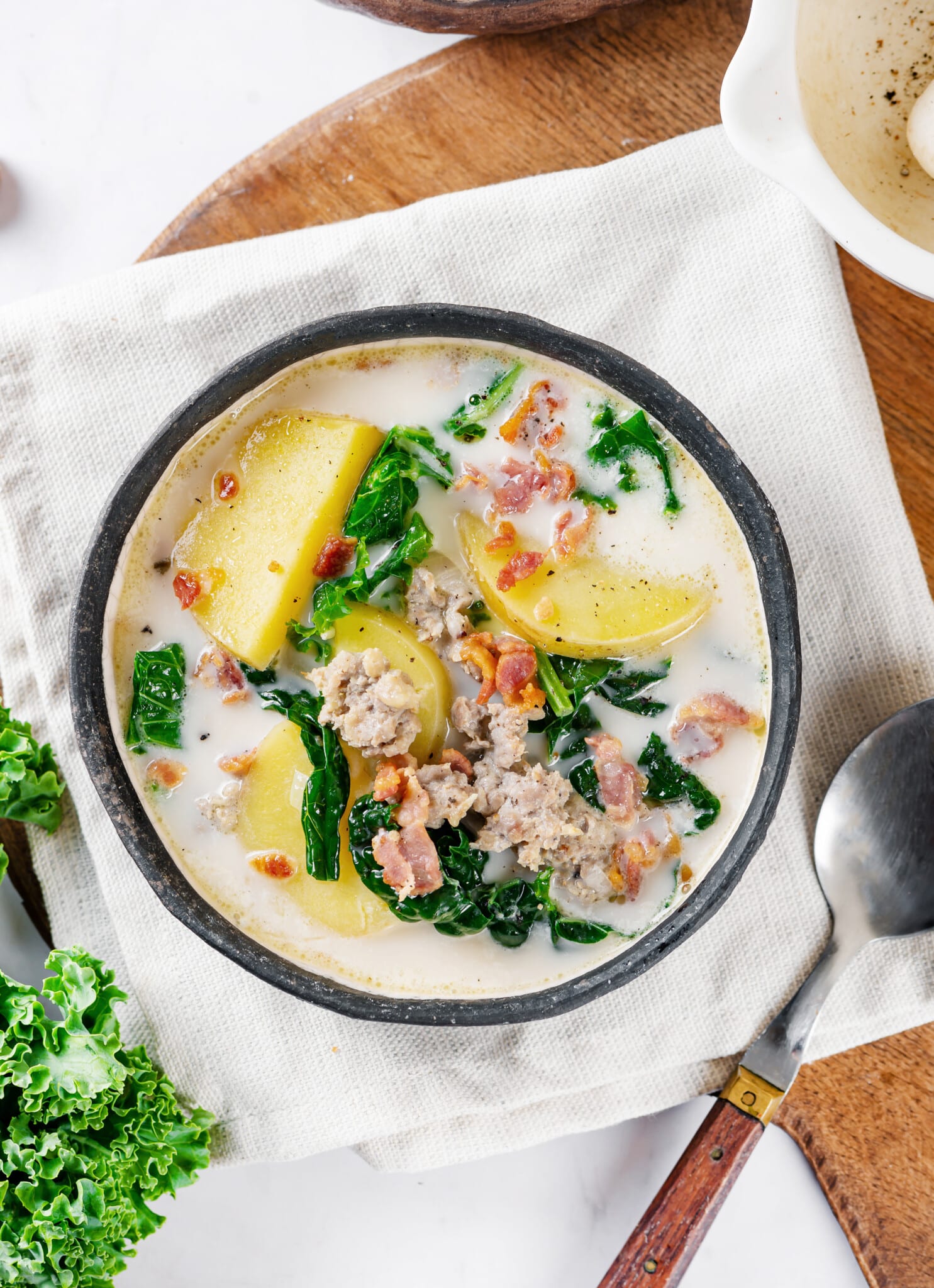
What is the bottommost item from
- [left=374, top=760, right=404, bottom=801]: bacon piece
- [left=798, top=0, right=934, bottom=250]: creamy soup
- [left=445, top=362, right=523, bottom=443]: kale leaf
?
[left=374, top=760, right=404, bottom=801]: bacon piece

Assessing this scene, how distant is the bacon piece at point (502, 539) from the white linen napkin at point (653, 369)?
0.65m

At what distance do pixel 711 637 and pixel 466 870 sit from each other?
629mm

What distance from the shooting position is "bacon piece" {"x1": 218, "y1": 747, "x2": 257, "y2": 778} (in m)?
2.03

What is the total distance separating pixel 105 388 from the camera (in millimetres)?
2412

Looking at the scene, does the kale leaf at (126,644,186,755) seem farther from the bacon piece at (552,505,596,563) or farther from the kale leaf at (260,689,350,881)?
the bacon piece at (552,505,596,563)

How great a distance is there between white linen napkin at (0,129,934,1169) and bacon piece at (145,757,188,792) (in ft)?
1.27

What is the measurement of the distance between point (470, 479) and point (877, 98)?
116 cm

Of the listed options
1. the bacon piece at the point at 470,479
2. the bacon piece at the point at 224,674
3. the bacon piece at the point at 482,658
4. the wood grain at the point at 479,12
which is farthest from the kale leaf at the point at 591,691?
the wood grain at the point at 479,12

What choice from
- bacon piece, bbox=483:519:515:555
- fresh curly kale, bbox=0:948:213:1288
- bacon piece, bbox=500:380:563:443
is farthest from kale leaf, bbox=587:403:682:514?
fresh curly kale, bbox=0:948:213:1288

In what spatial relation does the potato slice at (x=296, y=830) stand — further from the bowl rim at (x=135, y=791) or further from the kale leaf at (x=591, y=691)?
the kale leaf at (x=591, y=691)

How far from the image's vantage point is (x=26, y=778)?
2.28 m

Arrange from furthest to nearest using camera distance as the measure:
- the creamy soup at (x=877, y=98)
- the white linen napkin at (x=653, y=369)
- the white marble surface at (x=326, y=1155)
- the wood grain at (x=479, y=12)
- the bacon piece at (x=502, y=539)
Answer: the white marble surface at (x=326, y=1155)
the white linen napkin at (x=653, y=369)
the wood grain at (x=479, y=12)
the creamy soup at (x=877, y=98)
the bacon piece at (x=502, y=539)

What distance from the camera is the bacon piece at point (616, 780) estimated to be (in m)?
2.00

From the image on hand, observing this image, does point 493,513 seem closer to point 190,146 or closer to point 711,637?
point 711,637
